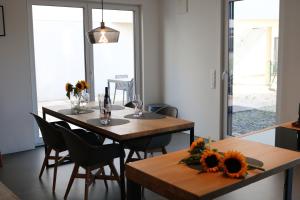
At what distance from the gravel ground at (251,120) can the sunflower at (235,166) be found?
336 centimetres

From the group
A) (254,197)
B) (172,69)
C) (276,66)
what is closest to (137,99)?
(254,197)

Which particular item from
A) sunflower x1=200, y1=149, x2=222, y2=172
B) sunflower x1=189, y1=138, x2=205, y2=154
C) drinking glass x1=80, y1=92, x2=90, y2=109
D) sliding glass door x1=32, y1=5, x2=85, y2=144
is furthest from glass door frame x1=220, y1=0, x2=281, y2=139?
sunflower x1=200, y1=149, x2=222, y2=172

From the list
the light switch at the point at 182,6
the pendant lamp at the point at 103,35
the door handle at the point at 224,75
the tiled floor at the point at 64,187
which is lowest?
the tiled floor at the point at 64,187

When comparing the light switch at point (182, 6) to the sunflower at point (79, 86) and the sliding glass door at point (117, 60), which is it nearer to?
the sliding glass door at point (117, 60)

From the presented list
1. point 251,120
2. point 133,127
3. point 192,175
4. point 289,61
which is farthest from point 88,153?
point 251,120

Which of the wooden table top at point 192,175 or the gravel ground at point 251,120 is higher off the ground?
the wooden table top at point 192,175

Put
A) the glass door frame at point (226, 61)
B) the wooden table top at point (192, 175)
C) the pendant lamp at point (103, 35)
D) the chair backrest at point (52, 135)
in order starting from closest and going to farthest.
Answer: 1. the wooden table top at point (192, 175)
2. the pendant lamp at point (103, 35)
3. the chair backrest at point (52, 135)
4. the glass door frame at point (226, 61)

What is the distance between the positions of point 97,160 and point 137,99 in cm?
87

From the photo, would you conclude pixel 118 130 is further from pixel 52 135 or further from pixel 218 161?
pixel 218 161

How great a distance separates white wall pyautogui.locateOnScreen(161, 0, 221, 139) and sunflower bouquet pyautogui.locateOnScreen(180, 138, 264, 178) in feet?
11.7

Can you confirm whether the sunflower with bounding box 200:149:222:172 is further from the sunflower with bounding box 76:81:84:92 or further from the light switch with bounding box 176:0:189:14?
the light switch with bounding box 176:0:189:14

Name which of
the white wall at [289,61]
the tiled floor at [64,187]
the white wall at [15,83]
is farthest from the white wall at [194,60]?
the white wall at [15,83]

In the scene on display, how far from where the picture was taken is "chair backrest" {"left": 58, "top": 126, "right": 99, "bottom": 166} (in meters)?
3.12

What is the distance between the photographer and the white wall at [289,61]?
14.4 ft
